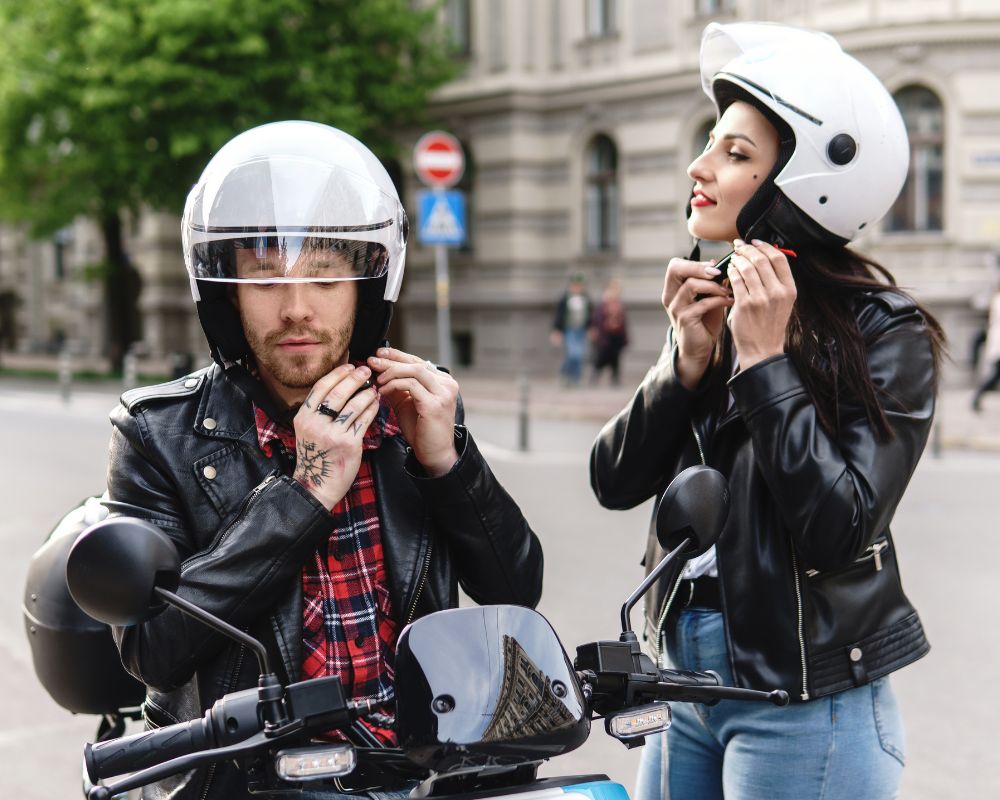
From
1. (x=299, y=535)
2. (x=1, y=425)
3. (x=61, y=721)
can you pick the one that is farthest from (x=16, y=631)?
(x=1, y=425)

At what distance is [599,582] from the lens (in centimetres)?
707

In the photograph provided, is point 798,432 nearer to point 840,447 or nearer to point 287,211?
point 840,447

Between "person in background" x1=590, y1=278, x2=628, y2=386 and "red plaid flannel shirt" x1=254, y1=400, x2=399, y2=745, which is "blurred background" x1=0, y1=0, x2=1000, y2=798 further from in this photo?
"red plaid flannel shirt" x1=254, y1=400, x2=399, y2=745

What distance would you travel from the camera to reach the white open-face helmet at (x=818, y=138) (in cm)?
217

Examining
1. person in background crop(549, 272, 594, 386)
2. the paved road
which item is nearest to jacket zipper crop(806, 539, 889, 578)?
the paved road

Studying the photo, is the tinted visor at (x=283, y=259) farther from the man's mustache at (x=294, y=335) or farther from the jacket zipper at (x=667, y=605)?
the jacket zipper at (x=667, y=605)

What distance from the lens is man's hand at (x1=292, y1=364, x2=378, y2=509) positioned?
70.5 inches

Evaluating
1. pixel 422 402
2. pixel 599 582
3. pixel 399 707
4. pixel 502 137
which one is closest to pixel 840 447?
pixel 422 402

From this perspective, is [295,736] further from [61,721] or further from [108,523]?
[61,721]

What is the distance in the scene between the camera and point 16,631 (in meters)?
6.32

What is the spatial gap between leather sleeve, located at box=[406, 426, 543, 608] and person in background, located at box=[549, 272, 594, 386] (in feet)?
57.4

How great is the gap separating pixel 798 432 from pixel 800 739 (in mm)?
512

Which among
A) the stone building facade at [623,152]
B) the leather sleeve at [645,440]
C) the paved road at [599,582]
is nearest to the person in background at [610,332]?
the stone building facade at [623,152]

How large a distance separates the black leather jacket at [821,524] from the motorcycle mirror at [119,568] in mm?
901
